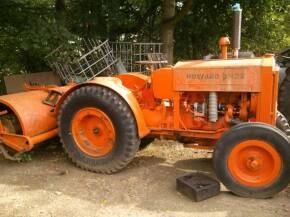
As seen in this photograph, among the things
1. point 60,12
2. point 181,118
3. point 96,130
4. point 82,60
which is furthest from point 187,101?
point 60,12

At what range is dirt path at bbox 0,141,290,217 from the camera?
3.46m

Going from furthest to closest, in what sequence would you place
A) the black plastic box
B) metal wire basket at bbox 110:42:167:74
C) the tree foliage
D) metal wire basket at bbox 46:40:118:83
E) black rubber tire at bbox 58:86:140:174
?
metal wire basket at bbox 110:42:167:74
metal wire basket at bbox 46:40:118:83
the tree foliage
black rubber tire at bbox 58:86:140:174
the black plastic box

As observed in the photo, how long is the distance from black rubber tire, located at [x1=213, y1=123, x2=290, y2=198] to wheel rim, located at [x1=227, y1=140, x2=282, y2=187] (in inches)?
1.6

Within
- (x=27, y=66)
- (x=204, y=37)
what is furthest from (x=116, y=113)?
(x=204, y=37)

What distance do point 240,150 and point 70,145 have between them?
75.9 inches

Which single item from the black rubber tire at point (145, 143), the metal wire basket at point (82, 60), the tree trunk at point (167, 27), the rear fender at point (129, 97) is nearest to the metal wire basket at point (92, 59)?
the metal wire basket at point (82, 60)

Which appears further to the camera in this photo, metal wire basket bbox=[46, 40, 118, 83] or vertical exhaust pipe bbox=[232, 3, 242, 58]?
metal wire basket bbox=[46, 40, 118, 83]

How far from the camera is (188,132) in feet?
14.0

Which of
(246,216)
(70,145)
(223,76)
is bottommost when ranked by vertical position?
(246,216)

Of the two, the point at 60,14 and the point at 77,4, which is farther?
the point at 77,4

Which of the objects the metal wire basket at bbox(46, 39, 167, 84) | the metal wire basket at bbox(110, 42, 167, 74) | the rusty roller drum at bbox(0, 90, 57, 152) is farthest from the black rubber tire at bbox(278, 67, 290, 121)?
the rusty roller drum at bbox(0, 90, 57, 152)

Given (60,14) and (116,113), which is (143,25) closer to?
(60,14)

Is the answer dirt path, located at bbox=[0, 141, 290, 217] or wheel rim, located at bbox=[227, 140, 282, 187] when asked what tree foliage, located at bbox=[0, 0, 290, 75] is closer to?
dirt path, located at bbox=[0, 141, 290, 217]

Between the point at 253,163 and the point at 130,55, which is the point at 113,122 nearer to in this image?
the point at 253,163
